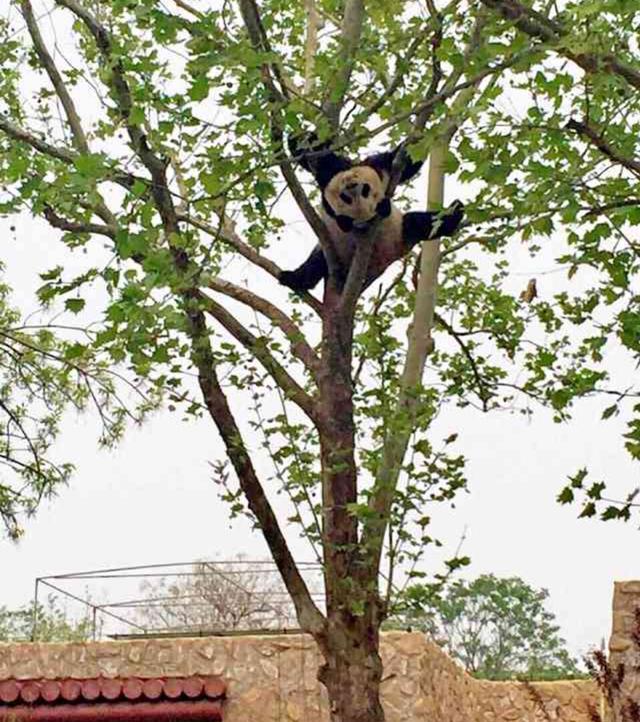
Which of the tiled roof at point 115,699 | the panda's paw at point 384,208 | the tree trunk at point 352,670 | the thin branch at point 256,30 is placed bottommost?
the tiled roof at point 115,699

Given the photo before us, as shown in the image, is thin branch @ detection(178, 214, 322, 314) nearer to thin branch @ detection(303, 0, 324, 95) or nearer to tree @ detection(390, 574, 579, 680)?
thin branch @ detection(303, 0, 324, 95)

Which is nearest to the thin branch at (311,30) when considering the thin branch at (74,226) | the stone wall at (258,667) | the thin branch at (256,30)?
the thin branch at (74,226)

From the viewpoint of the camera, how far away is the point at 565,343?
10273mm

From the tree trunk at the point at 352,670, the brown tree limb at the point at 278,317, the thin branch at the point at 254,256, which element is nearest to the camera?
the tree trunk at the point at 352,670

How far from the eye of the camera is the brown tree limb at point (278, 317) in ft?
27.8

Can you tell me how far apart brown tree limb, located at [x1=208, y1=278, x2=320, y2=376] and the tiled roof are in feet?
14.5

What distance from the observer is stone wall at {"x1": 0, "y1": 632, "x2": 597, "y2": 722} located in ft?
39.8

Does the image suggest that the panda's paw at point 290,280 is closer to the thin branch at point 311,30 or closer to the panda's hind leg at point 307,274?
the panda's hind leg at point 307,274

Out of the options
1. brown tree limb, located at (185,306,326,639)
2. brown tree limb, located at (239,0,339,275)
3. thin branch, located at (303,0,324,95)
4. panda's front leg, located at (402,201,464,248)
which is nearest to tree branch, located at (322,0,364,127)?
brown tree limb, located at (239,0,339,275)

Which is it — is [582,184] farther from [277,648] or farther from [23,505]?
[23,505]

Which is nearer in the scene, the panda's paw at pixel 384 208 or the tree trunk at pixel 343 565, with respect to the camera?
the tree trunk at pixel 343 565

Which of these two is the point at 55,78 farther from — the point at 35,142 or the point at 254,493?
the point at 254,493

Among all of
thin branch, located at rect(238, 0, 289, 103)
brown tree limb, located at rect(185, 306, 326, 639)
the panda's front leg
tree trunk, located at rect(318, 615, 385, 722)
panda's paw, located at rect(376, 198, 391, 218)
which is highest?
thin branch, located at rect(238, 0, 289, 103)

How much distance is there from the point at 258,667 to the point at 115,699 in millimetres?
1306
